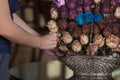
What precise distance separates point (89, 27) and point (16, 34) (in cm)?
27

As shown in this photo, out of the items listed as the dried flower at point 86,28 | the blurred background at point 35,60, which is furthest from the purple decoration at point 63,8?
the blurred background at point 35,60

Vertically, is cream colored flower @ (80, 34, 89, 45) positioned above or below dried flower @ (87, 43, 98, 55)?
above

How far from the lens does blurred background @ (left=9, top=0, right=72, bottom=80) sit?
177cm

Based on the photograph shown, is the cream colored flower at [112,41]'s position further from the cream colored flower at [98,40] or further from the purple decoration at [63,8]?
the purple decoration at [63,8]

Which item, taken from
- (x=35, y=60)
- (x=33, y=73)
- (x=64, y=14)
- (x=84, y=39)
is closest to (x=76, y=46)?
(x=84, y=39)

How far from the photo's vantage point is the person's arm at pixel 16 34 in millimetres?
1208

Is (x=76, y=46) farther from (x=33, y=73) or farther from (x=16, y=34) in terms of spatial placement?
(x=33, y=73)

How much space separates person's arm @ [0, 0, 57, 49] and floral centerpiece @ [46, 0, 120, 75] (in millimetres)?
39

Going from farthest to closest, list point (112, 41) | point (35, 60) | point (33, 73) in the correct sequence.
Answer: point (35, 60) → point (33, 73) → point (112, 41)

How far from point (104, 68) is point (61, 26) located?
222 mm

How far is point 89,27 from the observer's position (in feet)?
4.00

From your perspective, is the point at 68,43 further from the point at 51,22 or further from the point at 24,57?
the point at 24,57

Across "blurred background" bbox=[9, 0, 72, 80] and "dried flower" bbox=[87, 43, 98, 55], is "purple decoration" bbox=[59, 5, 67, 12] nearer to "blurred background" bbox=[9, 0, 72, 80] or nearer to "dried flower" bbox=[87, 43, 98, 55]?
"dried flower" bbox=[87, 43, 98, 55]

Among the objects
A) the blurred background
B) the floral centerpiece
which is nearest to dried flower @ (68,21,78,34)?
the floral centerpiece
